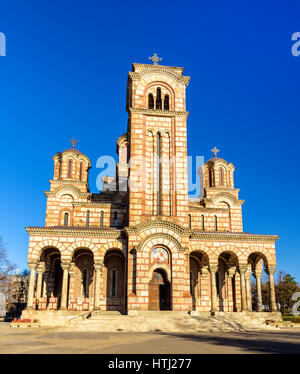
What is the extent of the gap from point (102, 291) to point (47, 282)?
5354 mm

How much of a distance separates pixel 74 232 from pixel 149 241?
241 inches

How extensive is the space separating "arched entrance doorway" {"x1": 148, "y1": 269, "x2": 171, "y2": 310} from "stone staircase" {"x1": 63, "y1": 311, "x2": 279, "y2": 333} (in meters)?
1.68

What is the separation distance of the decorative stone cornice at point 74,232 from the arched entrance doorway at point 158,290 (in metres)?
4.52

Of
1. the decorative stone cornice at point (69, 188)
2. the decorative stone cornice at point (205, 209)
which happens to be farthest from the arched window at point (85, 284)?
the decorative stone cornice at point (205, 209)

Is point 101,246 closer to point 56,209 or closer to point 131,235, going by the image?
point 131,235

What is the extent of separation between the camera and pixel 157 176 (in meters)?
31.0

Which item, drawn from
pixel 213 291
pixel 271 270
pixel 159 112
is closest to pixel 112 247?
pixel 213 291

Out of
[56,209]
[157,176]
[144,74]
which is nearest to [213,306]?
[157,176]

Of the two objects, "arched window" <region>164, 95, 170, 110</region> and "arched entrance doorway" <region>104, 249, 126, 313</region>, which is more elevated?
"arched window" <region>164, 95, 170, 110</region>

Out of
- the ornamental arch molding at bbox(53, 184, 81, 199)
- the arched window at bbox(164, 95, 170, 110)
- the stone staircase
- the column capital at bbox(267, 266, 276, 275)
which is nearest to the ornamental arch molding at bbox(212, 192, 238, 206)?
the column capital at bbox(267, 266, 276, 275)

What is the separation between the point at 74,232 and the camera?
94.7 ft

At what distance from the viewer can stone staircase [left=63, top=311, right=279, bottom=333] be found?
23125mm

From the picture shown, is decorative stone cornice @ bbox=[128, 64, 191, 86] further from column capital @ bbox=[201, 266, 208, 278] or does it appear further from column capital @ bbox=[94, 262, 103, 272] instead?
column capital @ bbox=[201, 266, 208, 278]

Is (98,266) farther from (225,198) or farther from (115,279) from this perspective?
(225,198)
